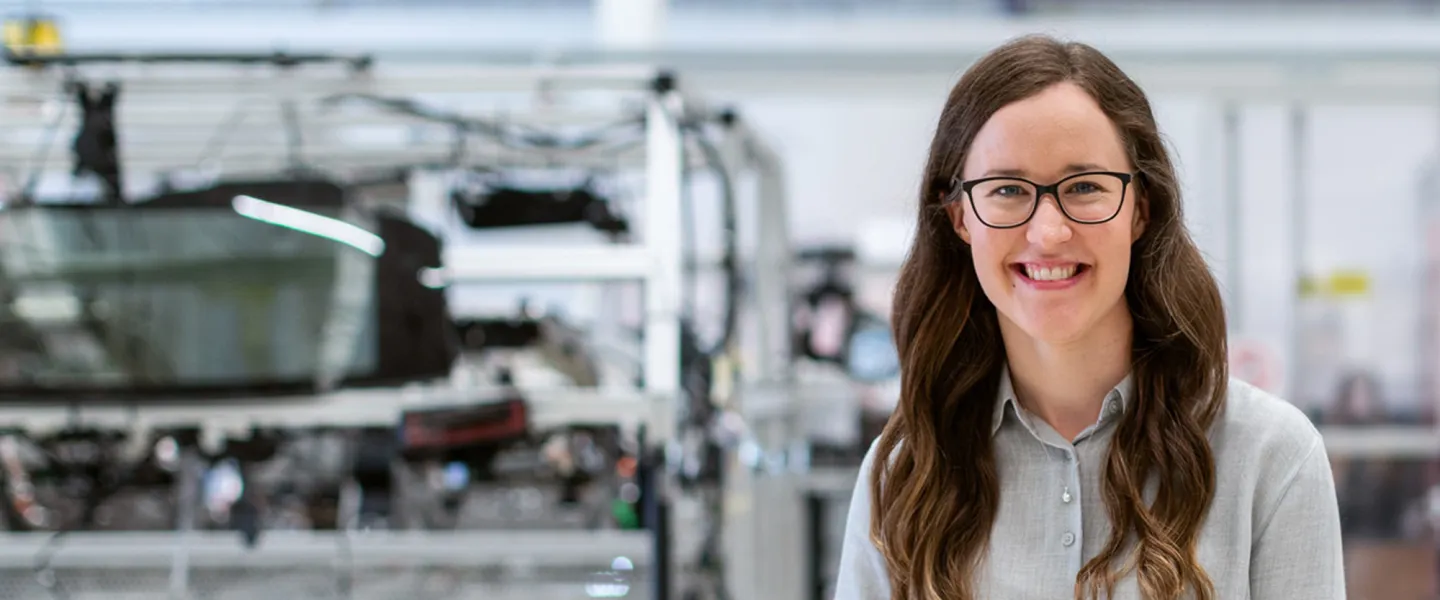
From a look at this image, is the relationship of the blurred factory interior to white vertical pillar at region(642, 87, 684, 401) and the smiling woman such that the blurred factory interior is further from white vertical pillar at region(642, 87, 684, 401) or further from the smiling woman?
the smiling woman

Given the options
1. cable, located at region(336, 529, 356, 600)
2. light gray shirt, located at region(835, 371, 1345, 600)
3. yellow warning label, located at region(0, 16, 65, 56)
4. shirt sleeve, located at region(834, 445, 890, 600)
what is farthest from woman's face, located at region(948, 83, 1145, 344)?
yellow warning label, located at region(0, 16, 65, 56)

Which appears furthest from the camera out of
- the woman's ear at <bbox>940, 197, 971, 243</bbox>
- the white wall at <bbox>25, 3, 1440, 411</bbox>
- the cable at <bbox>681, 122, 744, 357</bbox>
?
the white wall at <bbox>25, 3, 1440, 411</bbox>

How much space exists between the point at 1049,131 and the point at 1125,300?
0.68 ft

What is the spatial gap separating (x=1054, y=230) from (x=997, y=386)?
0.82ft

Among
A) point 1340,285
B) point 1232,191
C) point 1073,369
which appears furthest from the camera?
point 1340,285

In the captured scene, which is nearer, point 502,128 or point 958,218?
point 958,218

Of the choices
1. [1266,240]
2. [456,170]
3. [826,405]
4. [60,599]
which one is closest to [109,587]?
[60,599]

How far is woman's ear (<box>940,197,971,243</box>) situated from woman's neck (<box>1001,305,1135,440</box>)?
9cm

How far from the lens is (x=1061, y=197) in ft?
3.54

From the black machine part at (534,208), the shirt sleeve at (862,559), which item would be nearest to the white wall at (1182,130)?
the black machine part at (534,208)

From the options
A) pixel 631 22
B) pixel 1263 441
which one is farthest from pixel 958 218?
pixel 631 22

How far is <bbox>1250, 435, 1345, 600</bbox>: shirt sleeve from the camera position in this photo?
110 cm

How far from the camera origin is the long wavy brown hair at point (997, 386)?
3.68ft

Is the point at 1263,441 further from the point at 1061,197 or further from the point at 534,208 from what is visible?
the point at 534,208
